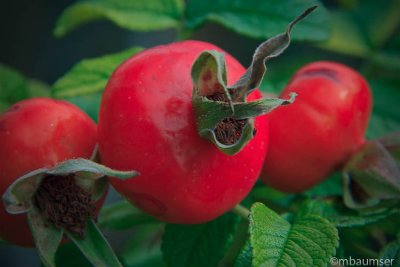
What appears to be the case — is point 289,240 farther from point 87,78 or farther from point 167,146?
point 87,78

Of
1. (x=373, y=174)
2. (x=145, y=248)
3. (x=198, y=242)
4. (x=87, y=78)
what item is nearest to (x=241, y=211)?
(x=198, y=242)

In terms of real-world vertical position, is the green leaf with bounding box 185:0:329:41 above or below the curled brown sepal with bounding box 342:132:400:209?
above

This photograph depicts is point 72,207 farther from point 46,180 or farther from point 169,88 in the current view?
point 169,88

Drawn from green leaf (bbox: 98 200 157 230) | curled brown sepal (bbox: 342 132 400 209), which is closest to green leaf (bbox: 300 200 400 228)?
curled brown sepal (bbox: 342 132 400 209)

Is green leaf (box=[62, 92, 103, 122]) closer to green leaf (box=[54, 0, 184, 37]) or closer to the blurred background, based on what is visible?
green leaf (box=[54, 0, 184, 37])

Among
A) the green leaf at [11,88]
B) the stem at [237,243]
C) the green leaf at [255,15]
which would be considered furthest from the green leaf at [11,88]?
the stem at [237,243]

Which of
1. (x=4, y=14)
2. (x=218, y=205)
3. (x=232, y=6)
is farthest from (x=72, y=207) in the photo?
(x=4, y=14)
